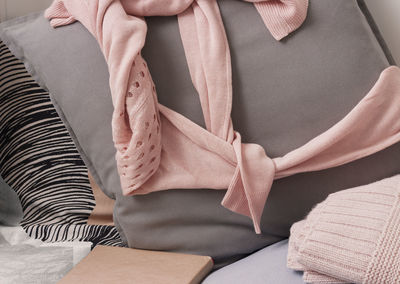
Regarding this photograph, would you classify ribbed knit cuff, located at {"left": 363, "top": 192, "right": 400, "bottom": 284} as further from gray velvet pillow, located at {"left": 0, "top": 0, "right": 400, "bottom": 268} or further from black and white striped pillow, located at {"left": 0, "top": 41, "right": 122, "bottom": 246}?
black and white striped pillow, located at {"left": 0, "top": 41, "right": 122, "bottom": 246}

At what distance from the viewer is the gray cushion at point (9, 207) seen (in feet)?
4.09

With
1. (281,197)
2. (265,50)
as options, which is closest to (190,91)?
(265,50)

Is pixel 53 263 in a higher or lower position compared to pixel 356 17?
lower

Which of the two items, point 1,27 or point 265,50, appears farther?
point 1,27

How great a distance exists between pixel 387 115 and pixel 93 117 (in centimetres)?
55

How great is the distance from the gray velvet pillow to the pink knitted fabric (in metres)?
0.14

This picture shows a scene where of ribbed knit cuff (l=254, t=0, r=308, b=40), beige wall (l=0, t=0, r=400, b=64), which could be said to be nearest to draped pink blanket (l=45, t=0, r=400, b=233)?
ribbed knit cuff (l=254, t=0, r=308, b=40)

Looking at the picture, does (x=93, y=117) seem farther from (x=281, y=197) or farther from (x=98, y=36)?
(x=281, y=197)

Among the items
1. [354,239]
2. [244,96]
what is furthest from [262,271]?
[244,96]

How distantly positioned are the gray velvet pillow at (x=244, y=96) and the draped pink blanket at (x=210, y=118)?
2cm

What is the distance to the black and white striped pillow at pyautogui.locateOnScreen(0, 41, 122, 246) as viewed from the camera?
1205 millimetres

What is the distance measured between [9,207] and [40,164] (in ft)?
0.43

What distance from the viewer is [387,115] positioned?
3.21 ft

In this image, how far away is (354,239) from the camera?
81 centimetres
